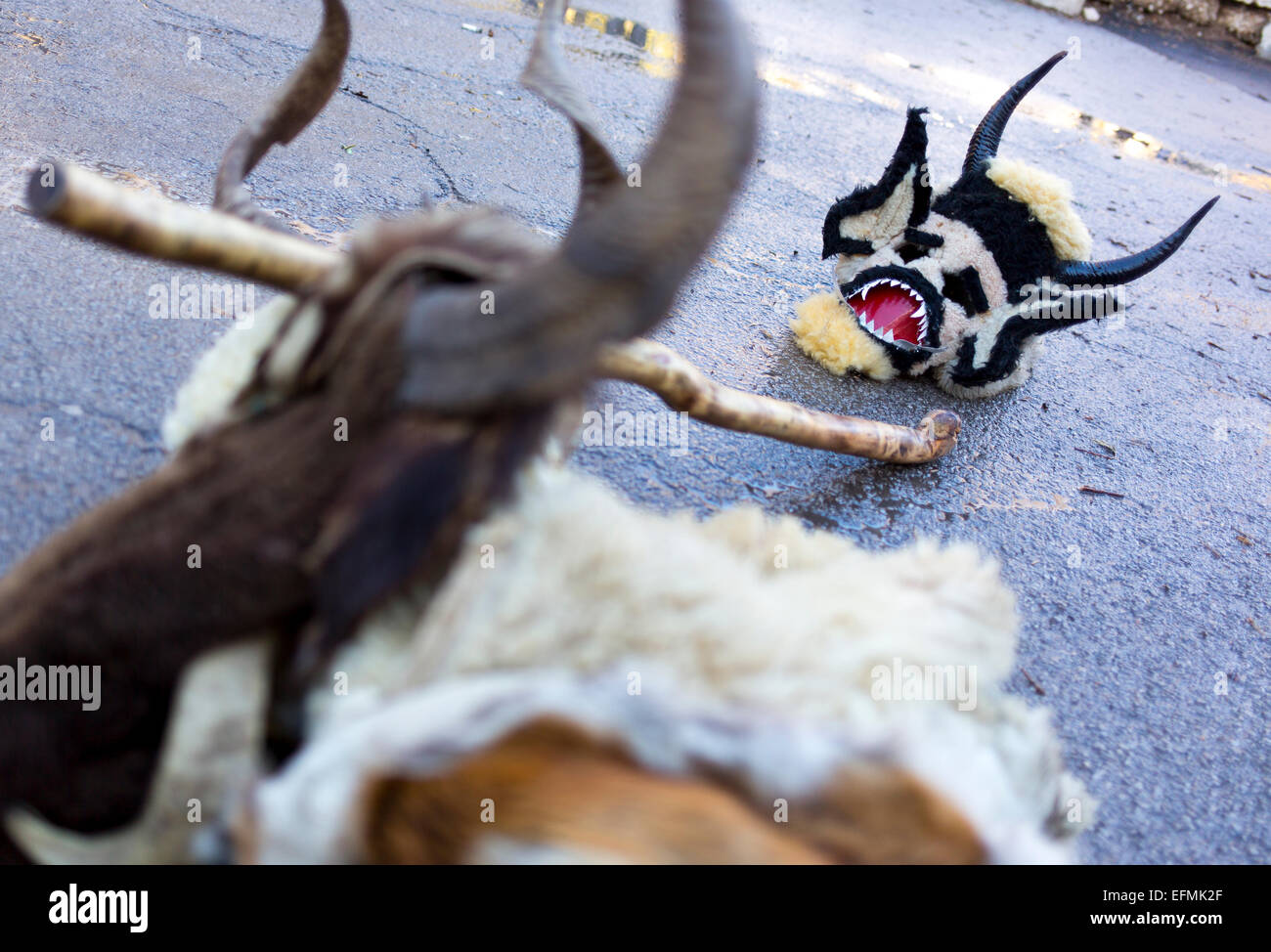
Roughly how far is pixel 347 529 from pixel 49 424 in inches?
62.0

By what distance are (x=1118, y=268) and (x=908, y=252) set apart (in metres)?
0.61

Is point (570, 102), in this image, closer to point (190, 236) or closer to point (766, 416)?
point (190, 236)

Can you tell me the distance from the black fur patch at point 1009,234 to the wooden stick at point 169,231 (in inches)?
88.1

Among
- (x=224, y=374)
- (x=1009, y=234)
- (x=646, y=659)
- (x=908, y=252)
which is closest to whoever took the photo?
(x=646, y=659)

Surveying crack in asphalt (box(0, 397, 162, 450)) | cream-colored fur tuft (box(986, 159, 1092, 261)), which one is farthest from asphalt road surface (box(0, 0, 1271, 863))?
cream-colored fur tuft (box(986, 159, 1092, 261))

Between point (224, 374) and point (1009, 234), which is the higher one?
point (1009, 234)

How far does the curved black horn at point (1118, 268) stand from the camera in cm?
273

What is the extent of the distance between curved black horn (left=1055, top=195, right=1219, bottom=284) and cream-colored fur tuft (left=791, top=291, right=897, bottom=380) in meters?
0.59

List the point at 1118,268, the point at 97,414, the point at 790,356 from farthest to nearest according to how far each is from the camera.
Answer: the point at 790,356 → the point at 1118,268 → the point at 97,414

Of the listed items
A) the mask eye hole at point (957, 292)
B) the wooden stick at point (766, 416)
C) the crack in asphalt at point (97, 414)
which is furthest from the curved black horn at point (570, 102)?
the mask eye hole at point (957, 292)

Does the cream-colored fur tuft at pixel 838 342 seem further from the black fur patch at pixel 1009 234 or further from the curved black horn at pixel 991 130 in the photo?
the curved black horn at pixel 991 130

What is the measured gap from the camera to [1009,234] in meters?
2.91

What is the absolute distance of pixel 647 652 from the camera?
0.99m

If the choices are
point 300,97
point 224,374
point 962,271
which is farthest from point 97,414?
point 962,271
